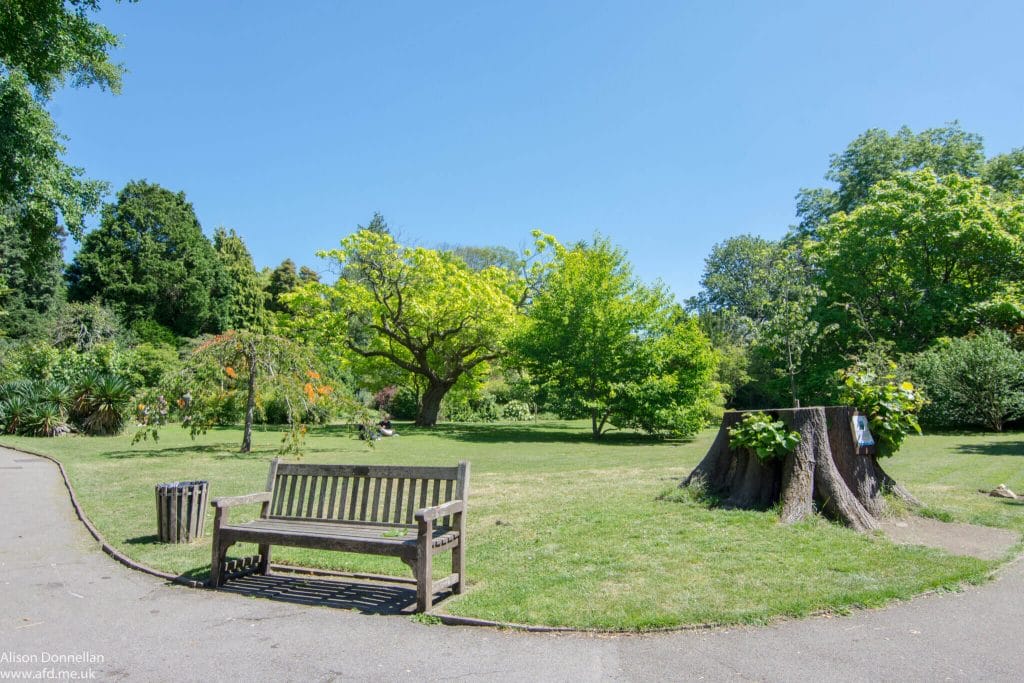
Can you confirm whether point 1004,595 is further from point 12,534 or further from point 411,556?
point 12,534

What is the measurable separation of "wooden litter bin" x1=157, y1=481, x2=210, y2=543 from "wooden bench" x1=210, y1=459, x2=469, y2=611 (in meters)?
1.54

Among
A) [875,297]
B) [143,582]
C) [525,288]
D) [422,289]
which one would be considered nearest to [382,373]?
[422,289]

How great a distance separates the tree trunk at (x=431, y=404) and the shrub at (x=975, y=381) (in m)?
19.8

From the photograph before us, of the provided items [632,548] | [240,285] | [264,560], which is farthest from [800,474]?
[240,285]

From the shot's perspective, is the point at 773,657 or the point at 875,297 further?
the point at 875,297

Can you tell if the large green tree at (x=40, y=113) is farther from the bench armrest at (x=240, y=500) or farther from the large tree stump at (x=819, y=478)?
the large tree stump at (x=819, y=478)

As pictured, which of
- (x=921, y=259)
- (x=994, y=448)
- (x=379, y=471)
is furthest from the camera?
(x=921, y=259)

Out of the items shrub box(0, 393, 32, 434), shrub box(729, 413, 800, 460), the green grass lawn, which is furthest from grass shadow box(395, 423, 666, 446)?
shrub box(729, 413, 800, 460)

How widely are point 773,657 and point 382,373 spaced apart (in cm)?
3024

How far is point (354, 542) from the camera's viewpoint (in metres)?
5.01

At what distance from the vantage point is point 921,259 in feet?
95.2

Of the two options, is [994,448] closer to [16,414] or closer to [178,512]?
[178,512]

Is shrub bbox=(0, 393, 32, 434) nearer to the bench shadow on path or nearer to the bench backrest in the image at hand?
the bench backrest

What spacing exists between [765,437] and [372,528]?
4.56m
